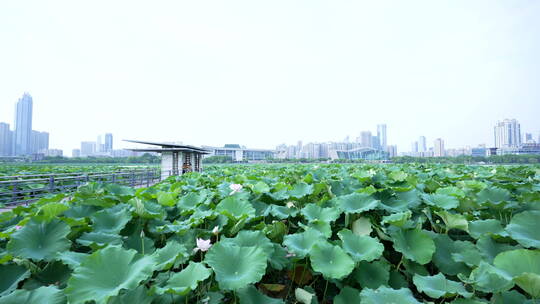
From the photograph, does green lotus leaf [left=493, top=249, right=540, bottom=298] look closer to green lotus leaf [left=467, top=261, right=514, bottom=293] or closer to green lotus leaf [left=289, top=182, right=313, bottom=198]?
green lotus leaf [left=467, top=261, right=514, bottom=293]

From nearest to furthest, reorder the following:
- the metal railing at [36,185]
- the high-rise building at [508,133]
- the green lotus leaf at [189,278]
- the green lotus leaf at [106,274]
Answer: the green lotus leaf at [106,274] → the green lotus leaf at [189,278] → the metal railing at [36,185] → the high-rise building at [508,133]

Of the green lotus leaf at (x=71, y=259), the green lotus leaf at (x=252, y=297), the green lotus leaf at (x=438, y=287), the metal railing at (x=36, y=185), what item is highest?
the green lotus leaf at (x=71, y=259)

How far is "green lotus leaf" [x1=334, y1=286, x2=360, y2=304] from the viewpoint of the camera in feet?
3.48

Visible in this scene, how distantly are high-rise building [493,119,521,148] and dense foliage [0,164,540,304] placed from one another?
77.9 metres

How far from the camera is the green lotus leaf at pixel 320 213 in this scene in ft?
5.40

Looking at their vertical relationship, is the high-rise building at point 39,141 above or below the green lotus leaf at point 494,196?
above

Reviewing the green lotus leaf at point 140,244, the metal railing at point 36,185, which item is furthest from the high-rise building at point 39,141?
the green lotus leaf at point 140,244

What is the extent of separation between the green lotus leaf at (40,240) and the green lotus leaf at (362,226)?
1452 mm

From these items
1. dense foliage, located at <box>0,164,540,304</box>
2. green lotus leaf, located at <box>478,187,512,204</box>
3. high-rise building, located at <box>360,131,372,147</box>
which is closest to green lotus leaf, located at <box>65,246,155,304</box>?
dense foliage, located at <box>0,164,540,304</box>

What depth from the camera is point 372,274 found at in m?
1.21

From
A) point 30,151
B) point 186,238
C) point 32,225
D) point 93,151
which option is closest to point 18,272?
point 32,225

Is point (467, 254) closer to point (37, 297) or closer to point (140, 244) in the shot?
point (140, 244)

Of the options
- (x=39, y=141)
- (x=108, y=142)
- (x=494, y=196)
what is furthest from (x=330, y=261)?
(x=108, y=142)

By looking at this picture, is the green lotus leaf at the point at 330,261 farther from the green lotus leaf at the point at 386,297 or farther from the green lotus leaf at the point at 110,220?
the green lotus leaf at the point at 110,220
